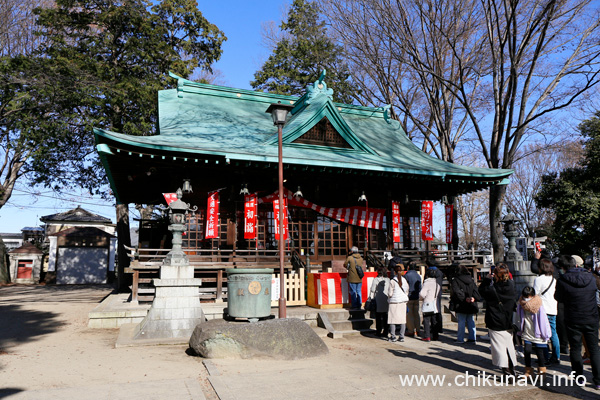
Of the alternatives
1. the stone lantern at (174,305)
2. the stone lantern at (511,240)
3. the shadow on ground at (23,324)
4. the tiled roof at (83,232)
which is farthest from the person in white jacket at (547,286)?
the tiled roof at (83,232)

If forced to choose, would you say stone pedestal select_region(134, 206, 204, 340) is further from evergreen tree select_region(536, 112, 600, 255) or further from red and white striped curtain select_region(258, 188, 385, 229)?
evergreen tree select_region(536, 112, 600, 255)

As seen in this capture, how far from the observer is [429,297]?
952cm

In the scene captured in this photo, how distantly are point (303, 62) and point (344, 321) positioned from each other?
20.8 metres

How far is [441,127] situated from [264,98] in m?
8.29

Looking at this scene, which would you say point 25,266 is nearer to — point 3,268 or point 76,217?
point 3,268

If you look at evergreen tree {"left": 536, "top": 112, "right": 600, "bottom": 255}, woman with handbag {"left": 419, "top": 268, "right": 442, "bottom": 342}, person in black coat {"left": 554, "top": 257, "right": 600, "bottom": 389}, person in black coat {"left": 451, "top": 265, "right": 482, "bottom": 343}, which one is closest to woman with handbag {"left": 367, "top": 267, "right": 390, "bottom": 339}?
woman with handbag {"left": 419, "top": 268, "right": 442, "bottom": 342}

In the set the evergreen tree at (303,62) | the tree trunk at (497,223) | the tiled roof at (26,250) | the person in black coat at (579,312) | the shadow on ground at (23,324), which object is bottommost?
the shadow on ground at (23,324)

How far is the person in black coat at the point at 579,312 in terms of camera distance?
6.05 m

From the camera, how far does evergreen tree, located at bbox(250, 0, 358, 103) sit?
26.8 meters

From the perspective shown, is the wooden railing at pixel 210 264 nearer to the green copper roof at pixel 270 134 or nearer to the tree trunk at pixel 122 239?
the green copper roof at pixel 270 134

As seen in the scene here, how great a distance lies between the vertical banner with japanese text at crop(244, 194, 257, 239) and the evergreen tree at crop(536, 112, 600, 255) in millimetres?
16975

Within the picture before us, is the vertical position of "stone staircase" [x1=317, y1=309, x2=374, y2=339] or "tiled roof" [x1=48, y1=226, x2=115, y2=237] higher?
"tiled roof" [x1=48, y1=226, x2=115, y2=237]

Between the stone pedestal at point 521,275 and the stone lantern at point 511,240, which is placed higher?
the stone lantern at point 511,240

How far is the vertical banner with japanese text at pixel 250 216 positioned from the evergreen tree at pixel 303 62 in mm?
14330
